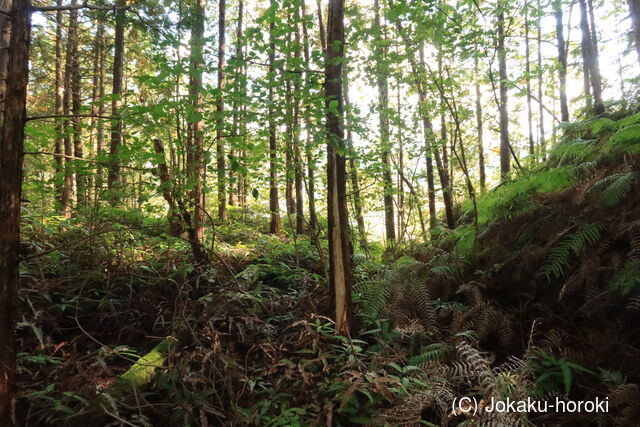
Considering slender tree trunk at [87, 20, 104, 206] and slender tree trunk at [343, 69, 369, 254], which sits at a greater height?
slender tree trunk at [87, 20, 104, 206]

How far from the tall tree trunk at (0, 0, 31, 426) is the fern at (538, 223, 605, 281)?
13.7ft

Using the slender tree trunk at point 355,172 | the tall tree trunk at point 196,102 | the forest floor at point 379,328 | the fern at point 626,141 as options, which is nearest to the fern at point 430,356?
the forest floor at point 379,328

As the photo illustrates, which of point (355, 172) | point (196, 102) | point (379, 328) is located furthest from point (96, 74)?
point (379, 328)

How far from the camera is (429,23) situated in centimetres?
362

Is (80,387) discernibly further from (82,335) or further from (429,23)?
(429,23)

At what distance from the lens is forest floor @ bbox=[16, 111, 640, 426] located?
2.35m

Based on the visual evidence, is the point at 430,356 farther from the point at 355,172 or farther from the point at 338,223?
the point at 355,172

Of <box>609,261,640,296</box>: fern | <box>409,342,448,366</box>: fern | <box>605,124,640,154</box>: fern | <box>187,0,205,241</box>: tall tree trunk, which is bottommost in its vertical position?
<box>409,342,448,366</box>: fern

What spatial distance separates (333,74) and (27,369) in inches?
153

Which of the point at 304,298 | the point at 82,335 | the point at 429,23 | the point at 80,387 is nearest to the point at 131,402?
the point at 80,387

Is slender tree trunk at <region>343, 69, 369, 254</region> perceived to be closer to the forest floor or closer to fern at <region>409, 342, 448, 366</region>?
the forest floor

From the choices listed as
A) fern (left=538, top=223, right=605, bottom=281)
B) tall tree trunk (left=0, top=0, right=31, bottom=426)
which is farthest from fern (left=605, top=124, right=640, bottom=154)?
tall tree trunk (left=0, top=0, right=31, bottom=426)

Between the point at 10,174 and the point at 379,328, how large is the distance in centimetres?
327

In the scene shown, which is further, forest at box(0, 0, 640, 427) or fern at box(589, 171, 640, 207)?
fern at box(589, 171, 640, 207)
